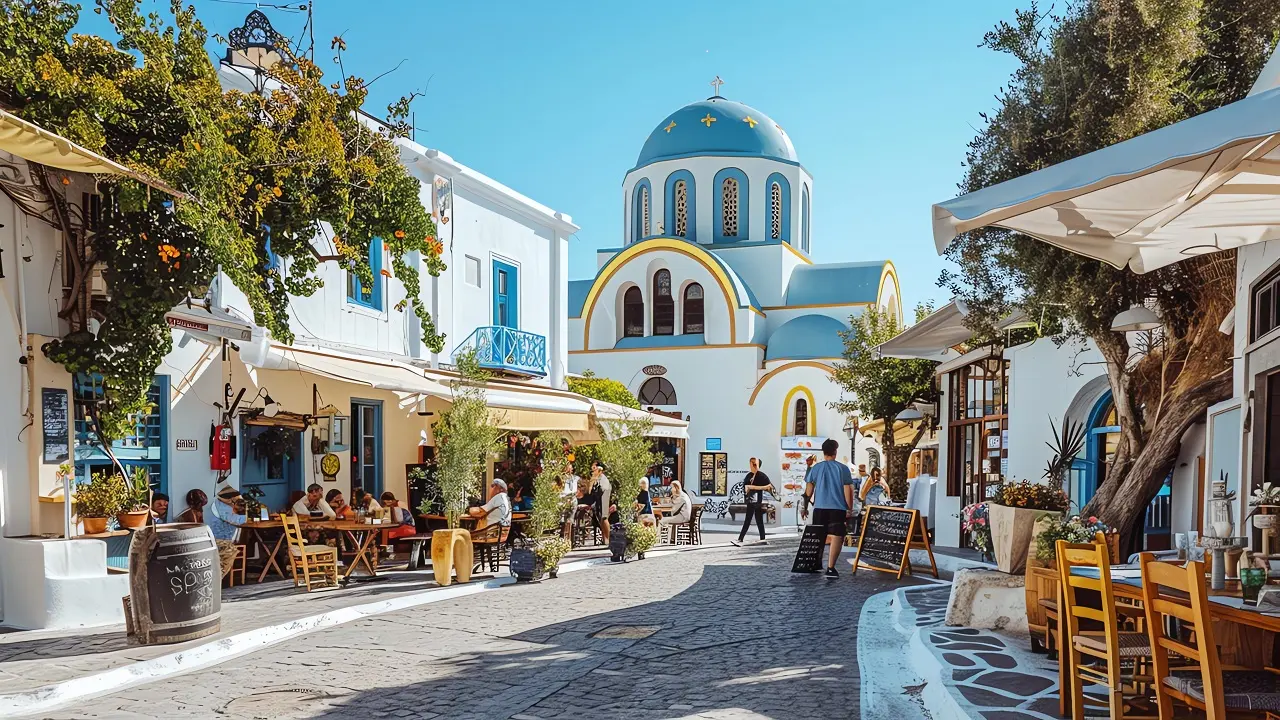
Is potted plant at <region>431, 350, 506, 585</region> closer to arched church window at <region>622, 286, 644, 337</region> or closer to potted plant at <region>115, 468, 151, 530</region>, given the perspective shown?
potted plant at <region>115, 468, 151, 530</region>

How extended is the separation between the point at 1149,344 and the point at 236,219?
887 centimetres

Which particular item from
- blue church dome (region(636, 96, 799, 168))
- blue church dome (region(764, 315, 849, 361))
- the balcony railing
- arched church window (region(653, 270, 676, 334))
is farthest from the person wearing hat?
blue church dome (region(636, 96, 799, 168))

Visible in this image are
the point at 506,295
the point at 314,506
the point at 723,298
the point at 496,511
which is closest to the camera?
the point at 314,506

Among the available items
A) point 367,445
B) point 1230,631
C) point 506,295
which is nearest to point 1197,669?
point 1230,631

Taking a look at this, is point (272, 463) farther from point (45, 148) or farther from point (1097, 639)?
point (1097, 639)

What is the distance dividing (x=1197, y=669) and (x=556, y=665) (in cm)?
412

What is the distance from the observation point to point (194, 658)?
23.9ft

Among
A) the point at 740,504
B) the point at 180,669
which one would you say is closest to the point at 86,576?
the point at 180,669

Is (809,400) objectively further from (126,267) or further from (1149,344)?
(126,267)

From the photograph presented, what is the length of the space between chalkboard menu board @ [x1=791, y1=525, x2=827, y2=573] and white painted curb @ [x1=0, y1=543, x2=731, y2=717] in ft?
14.2

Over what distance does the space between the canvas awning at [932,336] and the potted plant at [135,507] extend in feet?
31.1

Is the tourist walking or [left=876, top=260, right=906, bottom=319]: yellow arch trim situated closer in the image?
the tourist walking

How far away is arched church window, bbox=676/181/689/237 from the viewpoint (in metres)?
37.3

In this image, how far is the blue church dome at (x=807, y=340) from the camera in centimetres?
3300
